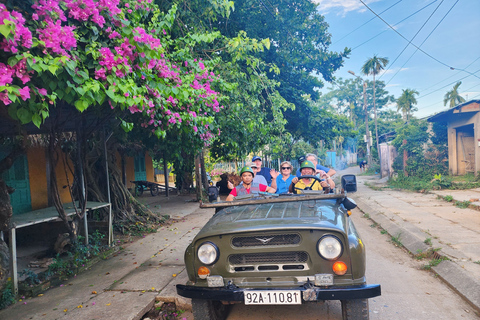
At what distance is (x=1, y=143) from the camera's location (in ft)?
23.7

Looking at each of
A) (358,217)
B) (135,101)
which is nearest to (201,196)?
(358,217)

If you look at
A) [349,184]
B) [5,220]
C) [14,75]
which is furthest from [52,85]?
[349,184]

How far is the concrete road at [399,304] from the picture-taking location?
11.3 ft

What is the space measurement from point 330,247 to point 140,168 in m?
15.7

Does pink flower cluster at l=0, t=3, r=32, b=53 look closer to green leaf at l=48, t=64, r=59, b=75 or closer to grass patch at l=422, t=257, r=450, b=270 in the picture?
green leaf at l=48, t=64, r=59, b=75

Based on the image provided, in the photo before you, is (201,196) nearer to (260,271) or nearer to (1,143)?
(1,143)

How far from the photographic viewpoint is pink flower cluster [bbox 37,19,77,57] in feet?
10.1

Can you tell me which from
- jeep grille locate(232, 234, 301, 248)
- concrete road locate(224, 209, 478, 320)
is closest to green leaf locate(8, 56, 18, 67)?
jeep grille locate(232, 234, 301, 248)

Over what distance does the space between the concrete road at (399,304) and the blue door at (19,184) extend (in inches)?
259

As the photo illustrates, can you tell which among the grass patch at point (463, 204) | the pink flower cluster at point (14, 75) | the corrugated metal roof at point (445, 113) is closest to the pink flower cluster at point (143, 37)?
the pink flower cluster at point (14, 75)

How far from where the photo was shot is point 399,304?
12.0ft

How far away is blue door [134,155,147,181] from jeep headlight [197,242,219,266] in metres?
14.6

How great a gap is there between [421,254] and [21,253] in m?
7.37

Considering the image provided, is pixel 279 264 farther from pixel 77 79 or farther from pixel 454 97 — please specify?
pixel 454 97
